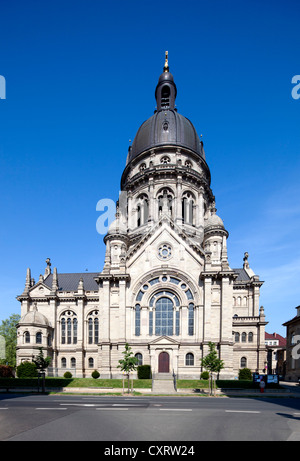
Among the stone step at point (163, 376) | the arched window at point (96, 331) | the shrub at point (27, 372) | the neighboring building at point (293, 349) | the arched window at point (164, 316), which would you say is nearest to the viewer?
the stone step at point (163, 376)

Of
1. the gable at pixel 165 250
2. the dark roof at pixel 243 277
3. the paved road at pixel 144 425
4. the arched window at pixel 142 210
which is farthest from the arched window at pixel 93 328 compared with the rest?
the paved road at pixel 144 425

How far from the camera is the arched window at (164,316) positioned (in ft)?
143

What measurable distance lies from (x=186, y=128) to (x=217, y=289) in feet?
110

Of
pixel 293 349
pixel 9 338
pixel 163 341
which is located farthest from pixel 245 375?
pixel 9 338

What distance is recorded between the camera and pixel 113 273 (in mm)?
44906

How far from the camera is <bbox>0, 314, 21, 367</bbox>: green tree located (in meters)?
58.6

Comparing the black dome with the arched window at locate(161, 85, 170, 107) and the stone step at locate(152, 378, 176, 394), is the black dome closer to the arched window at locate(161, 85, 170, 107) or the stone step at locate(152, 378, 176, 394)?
the arched window at locate(161, 85, 170, 107)

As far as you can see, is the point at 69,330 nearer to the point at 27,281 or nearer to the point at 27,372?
the point at 27,281

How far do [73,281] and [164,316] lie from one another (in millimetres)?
23730

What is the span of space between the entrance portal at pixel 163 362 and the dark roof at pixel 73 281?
2084 centimetres

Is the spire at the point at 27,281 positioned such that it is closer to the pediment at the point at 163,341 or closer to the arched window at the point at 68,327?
the arched window at the point at 68,327

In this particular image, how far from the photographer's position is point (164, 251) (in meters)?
45.6
